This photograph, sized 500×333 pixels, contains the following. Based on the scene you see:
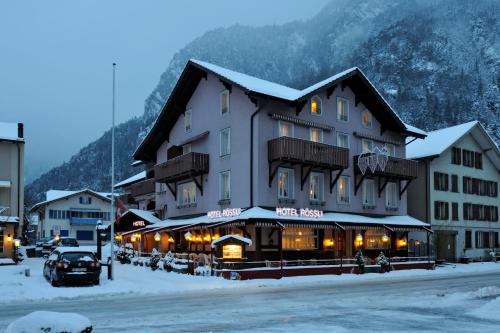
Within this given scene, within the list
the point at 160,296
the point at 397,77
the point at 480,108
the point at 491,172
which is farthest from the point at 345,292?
the point at 397,77

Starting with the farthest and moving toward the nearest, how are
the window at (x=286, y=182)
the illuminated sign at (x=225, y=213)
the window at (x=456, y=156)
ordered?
the window at (x=456, y=156) → the window at (x=286, y=182) → the illuminated sign at (x=225, y=213)

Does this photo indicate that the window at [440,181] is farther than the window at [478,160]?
No

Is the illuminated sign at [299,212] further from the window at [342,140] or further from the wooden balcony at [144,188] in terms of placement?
the wooden balcony at [144,188]

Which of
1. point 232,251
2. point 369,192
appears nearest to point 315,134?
point 369,192

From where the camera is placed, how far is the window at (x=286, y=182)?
123ft

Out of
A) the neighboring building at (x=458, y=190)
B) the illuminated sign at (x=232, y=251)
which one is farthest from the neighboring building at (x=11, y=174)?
the neighboring building at (x=458, y=190)

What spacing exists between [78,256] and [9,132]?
85.8 feet

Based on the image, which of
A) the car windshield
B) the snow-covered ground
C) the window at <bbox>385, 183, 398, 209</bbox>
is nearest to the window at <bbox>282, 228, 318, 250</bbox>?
the snow-covered ground

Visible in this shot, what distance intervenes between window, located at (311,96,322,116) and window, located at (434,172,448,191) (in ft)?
52.0

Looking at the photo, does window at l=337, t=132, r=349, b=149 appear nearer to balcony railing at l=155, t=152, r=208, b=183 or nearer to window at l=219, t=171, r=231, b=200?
window at l=219, t=171, r=231, b=200

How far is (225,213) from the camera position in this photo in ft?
117

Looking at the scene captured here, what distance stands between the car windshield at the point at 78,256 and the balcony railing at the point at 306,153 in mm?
13286

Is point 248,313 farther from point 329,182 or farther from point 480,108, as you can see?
point 480,108

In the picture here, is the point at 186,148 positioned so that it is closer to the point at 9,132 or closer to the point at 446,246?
the point at 9,132
